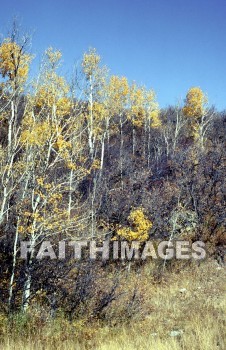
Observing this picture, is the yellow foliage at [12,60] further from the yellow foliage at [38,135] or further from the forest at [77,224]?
the yellow foliage at [38,135]

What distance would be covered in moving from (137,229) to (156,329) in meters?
6.43

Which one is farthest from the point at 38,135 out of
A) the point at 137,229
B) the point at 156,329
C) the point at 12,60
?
the point at 137,229

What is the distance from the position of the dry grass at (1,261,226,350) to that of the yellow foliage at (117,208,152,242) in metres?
2.48

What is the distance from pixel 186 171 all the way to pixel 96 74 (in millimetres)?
9674

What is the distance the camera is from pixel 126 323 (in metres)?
9.05

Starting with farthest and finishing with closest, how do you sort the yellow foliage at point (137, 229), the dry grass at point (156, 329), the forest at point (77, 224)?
the yellow foliage at point (137, 229), the forest at point (77, 224), the dry grass at point (156, 329)

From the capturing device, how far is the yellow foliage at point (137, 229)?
13633 mm

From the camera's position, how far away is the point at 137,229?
14.7 meters

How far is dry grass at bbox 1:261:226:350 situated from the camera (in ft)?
23.5

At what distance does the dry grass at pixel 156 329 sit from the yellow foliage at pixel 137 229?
248 cm

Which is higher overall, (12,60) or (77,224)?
(12,60)

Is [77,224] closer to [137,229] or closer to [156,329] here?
[156,329]

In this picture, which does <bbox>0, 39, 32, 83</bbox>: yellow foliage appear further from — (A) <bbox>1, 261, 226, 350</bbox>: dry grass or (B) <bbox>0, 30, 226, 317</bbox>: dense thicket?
(A) <bbox>1, 261, 226, 350</bbox>: dry grass

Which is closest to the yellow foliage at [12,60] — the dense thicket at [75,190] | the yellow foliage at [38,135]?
the dense thicket at [75,190]
